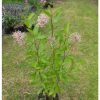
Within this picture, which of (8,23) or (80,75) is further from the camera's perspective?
(8,23)

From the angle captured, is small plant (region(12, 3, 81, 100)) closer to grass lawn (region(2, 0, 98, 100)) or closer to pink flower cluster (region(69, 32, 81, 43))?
pink flower cluster (region(69, 32, 81, 43))

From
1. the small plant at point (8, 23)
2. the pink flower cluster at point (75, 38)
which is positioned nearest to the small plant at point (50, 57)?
the pink flower cluster at point (75, 38)

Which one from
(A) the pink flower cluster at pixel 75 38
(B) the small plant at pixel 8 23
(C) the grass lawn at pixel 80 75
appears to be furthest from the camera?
(B) the small plant at pixel 8 23

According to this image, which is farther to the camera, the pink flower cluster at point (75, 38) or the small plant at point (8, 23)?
the small plant at point (8, 23)

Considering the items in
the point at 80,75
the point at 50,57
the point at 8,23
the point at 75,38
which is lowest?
the point at 80,75

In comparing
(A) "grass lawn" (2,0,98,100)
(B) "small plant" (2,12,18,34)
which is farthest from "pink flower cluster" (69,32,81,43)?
(B) "small plant" (2,12,18,34)

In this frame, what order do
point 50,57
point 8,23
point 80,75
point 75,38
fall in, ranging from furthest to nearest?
point 8,23, point 80,75, point 50,57, point 75,38

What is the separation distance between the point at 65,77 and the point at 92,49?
9.94 ft

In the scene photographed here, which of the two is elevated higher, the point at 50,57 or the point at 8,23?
the point at 8,23

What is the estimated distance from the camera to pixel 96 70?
5512 millimetres

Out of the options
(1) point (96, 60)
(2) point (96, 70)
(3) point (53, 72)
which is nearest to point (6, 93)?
(3) point (53, 72)

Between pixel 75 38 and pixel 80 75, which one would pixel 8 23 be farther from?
pixel 75 38

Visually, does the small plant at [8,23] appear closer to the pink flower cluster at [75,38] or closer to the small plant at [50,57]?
the small plant at [50,57]

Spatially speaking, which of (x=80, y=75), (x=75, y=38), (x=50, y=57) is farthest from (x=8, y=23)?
(x=75, y=38)
